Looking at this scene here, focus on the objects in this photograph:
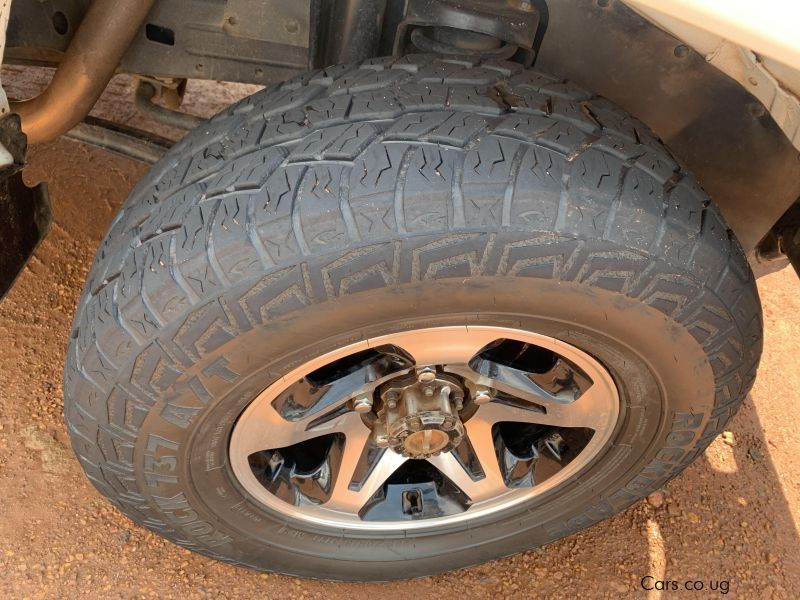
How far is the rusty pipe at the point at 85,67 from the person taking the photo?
6.63 ft

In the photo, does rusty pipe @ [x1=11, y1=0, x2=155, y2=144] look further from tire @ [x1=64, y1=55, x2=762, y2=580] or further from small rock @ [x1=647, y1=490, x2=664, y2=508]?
small rock @ [x1=647, y1=490, x2=664, y2=508]

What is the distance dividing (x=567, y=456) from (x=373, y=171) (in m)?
1.14

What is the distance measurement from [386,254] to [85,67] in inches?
46.3

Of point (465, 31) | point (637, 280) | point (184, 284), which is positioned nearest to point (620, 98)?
point (465, 31)

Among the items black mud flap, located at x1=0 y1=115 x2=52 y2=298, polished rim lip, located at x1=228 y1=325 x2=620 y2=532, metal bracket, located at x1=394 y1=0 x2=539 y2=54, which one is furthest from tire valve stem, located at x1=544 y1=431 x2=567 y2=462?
black mud flap, located at x1=0 y1=115 x2=52 y2=298

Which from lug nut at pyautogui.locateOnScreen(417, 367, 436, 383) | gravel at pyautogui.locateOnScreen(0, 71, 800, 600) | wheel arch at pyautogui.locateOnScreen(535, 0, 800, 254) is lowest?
gravel at pyautogui.locateOnScreen(0, 71, 800, 600)

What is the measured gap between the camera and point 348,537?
7.45 ft

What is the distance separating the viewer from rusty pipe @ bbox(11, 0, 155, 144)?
2.02m

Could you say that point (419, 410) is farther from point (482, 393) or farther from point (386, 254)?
point (386, 254)

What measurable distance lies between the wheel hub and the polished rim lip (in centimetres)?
27

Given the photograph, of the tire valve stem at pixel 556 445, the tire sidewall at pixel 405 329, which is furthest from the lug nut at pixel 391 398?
the tire valve stem at pixel 556 445

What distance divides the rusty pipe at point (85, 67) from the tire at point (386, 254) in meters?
0.43

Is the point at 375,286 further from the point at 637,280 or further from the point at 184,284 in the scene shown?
the point at 637,280

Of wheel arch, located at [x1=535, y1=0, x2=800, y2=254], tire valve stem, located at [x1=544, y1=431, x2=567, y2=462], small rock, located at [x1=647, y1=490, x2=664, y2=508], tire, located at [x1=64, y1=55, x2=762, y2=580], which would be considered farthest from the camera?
small rock, located at [x1=647, y1=490, x2=664, y2=508]
